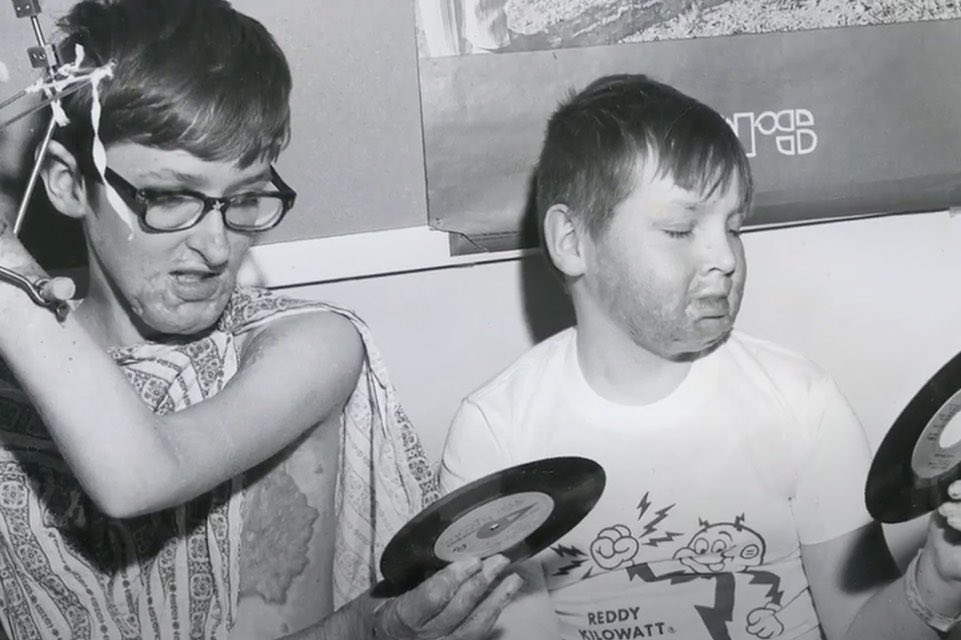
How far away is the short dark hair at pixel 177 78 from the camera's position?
26.6 inches

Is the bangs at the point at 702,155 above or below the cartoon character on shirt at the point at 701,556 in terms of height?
above

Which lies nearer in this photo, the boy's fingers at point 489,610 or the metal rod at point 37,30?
the metal rod at point 37,30

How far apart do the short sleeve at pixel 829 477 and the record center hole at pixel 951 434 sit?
7cm

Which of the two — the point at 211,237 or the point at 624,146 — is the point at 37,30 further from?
the point at 624,146

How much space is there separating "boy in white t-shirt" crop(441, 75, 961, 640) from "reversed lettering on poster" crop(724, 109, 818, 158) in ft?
0.12

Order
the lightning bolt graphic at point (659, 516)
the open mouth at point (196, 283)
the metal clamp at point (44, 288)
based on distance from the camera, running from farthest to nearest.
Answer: the lightning bolt graphic at point (659, 516) < the open mouth at point (196, 283) < the metal clamp at point (44, 288)

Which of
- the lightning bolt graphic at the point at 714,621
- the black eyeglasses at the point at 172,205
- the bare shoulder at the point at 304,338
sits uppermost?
the black eyeglasses at the point at 172,205

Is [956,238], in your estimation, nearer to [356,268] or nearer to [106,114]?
[356,268]

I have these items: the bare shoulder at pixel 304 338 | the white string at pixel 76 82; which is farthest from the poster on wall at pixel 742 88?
the white string at pixel 76 82

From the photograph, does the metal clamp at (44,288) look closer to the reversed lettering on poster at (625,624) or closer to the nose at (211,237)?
the nose at (211,237)

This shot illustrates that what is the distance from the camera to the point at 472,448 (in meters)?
0.82

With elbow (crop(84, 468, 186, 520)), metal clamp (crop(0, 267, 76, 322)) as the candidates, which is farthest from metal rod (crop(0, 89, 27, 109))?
elbow (crop(84, 468, 186, 520))

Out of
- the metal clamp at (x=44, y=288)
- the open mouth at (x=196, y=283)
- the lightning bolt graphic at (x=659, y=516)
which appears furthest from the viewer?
the lightning bolt graphic at (x=659, y=516)

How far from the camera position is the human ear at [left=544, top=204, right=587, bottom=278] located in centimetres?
79
